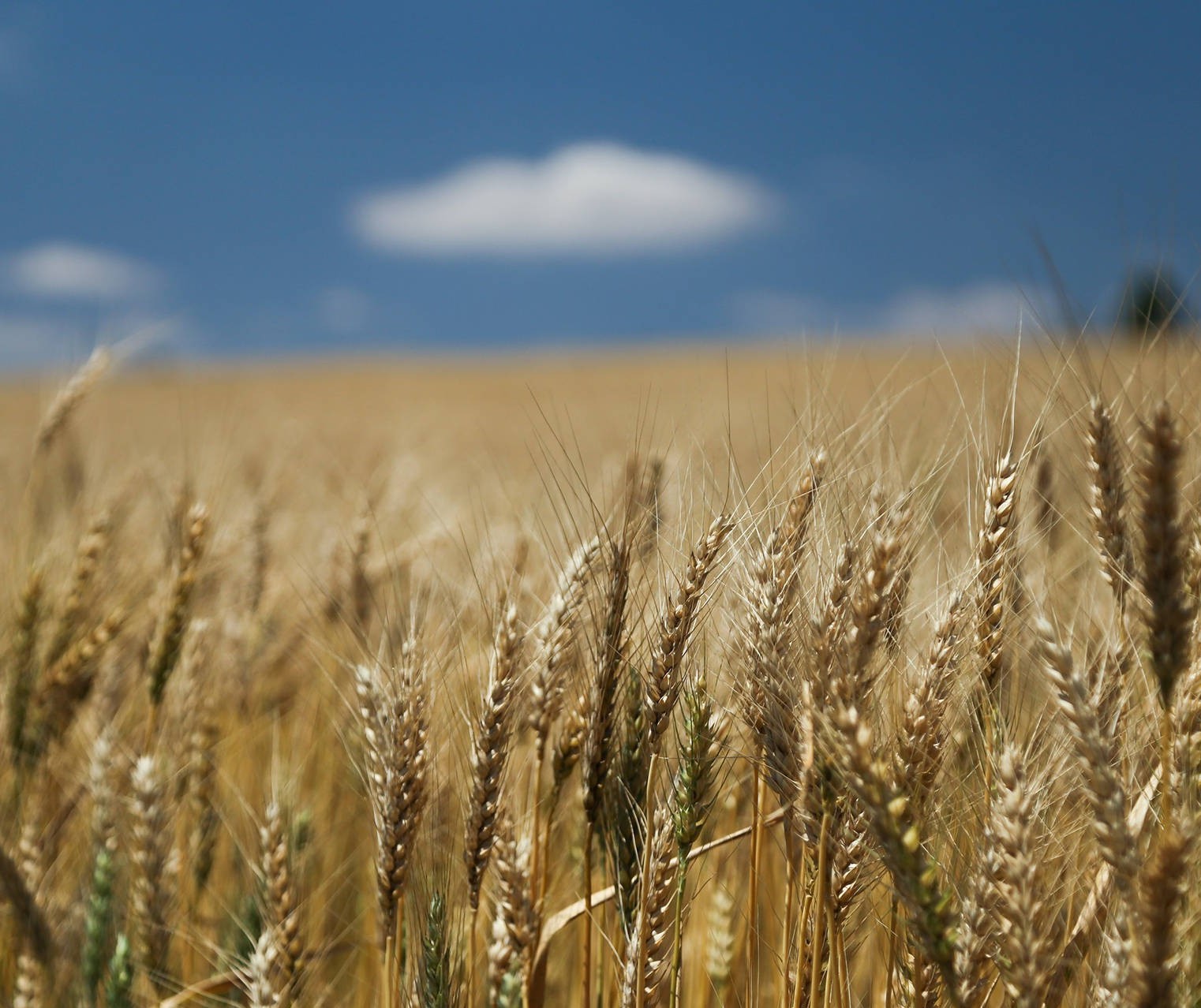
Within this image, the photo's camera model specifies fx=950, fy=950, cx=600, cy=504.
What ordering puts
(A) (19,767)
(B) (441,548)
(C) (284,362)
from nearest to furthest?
(A) (19,767), (B) (441,548), (C) (284,362)

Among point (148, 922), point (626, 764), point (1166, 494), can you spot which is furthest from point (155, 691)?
point (1166, 494)

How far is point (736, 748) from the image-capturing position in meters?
1.69

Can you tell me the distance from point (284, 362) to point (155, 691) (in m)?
47.9

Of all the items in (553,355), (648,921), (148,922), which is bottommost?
(148,922)

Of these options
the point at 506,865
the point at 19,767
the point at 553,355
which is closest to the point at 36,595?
the point at 19,767

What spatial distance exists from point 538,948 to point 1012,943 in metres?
0.71

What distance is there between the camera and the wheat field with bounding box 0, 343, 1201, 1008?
3.37 ft

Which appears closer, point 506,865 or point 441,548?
point 506,865

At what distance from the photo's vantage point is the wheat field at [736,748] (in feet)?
3.37

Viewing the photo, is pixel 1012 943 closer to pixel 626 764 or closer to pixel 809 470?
pixel 626 764

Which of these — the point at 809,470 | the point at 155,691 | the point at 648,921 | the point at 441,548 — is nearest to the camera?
the point at 648,921

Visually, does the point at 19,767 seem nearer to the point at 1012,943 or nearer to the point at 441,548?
the point at 441,548

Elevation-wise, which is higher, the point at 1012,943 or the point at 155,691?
the point at 155,691

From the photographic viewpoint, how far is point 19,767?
2.22 m
